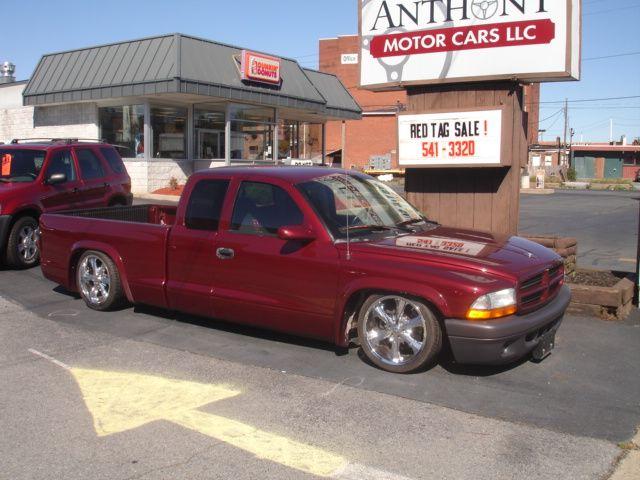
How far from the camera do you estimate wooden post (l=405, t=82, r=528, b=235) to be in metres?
8.16

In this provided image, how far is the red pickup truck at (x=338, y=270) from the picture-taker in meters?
4.94

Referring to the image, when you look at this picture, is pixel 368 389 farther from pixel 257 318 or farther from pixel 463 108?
pixel 463 108

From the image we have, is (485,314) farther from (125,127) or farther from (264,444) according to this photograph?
(125,127)

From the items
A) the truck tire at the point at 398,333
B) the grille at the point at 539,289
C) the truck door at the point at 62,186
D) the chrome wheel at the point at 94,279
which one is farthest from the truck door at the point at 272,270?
the truck door at the point at 62,186

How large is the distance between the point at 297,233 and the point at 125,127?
68.4 ft

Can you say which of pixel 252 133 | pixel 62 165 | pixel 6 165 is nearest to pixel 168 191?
pixel 252 133

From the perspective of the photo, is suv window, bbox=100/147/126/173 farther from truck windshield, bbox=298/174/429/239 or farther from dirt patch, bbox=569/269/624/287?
dirt patch, bbox=569/269/624/287

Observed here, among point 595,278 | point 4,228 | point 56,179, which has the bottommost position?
point 595,278

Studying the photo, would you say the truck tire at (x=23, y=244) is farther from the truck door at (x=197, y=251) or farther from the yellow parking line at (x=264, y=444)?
the yellow parking line at (x=264, y=444)

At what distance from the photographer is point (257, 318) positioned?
5.98 meters

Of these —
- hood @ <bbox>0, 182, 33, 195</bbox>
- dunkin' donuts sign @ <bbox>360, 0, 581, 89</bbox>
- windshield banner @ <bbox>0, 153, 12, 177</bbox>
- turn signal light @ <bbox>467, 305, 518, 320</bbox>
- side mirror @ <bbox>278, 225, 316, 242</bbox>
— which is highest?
dunkin' donuts sign @ <bbox>360, 0, 581, 89</bbox>

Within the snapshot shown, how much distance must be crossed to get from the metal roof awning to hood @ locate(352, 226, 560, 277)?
16.4m

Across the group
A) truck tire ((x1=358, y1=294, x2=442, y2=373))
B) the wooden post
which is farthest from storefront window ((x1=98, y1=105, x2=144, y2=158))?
truck tire ((x1=358, y1=294, x2=442, y2=373))

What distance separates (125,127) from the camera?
2458 cm
